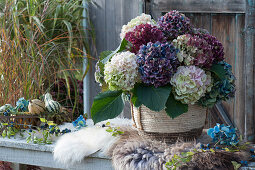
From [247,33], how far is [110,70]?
1689 millimetres

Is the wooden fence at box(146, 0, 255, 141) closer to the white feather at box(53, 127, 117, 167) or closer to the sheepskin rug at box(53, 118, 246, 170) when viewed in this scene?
the sheepskin rug at box(53, 118, 246, 170)

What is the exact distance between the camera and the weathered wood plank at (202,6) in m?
2.68

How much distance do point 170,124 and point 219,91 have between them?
0.25 meters

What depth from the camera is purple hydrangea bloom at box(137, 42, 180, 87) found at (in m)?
1.26

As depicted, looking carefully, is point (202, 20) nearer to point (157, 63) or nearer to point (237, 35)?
point (237, 35)

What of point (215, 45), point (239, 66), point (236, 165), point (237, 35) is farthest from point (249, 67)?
point (236, 165)

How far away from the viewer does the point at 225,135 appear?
131cm

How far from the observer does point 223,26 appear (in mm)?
2746

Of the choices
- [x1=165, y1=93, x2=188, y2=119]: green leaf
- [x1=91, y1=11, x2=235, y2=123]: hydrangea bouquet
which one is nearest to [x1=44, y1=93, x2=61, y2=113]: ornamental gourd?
[x1=91, y1=11, x2=235, y2=123]: hydrangea bouquet

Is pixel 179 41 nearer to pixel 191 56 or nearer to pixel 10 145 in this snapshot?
pixel 191 56

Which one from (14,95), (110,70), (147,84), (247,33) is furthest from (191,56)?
(247,33)

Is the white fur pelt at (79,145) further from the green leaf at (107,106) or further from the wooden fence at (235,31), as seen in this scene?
the wooden fence at (235,31)

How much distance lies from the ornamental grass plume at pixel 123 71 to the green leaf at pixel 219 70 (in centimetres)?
33

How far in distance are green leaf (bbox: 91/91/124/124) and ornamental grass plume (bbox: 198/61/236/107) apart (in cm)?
33
